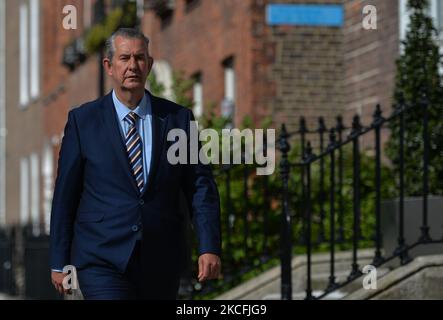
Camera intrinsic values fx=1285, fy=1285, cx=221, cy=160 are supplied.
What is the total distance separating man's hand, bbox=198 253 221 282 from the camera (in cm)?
577

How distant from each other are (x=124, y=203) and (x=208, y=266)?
474 mm

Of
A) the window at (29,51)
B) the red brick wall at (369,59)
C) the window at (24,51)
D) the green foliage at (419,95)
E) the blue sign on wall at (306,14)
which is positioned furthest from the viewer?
the window at (24,51)

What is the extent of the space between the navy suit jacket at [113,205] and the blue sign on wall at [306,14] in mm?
11144

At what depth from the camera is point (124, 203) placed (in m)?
5.80

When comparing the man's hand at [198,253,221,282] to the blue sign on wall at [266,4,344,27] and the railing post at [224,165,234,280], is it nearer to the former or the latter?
the railing post at [224,165,234,280]

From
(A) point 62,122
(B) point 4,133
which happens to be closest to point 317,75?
(A) point 62,122

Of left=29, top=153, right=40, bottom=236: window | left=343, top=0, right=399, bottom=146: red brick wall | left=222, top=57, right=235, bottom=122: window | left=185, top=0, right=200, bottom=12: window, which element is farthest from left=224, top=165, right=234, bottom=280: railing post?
left=29, top=153, right=40, bottom=236: window

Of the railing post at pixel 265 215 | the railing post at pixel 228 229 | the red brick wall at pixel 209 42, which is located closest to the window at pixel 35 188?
the red brick wall at pixel 209 42

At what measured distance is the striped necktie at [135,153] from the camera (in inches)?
230

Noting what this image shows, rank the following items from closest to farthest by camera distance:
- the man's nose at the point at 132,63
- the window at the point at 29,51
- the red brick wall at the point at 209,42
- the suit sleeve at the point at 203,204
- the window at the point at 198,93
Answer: the man's nose at the point at 132,63
the suit sleeve at the point at 203,204
the red brick wall at the point at 209,42
the window at the point at 198,93
the window at the point at 29,51

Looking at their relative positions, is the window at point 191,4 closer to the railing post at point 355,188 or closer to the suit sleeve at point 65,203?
the railing post at point 355,188

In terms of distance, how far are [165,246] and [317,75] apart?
11.2 m
